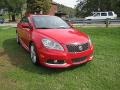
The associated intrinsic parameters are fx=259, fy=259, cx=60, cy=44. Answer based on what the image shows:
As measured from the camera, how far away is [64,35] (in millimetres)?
7605

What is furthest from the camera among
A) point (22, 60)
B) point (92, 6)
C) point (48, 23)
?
point (92, 6)

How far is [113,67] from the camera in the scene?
7.68 meters

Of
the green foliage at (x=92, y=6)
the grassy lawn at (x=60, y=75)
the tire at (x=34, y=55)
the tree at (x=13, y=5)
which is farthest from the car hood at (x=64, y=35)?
the green foliage at (x=92, y=6)

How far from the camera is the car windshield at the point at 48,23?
8.53 metres

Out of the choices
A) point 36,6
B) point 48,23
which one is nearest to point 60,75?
point 48,23

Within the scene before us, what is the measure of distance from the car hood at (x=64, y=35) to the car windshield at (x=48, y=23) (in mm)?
441

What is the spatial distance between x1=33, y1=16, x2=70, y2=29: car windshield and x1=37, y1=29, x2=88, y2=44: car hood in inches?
17.4

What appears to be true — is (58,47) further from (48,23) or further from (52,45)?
(48,23)

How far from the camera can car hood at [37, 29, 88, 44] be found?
23.8 feet

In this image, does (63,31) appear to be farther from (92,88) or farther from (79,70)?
(92,88)

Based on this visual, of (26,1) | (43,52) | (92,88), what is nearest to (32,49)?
(43,52)

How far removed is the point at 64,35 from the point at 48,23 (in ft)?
4.38

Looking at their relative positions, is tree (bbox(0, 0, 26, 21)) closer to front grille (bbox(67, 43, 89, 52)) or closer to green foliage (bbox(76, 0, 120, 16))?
green foliage (bbox(76, 0, 120, 16))

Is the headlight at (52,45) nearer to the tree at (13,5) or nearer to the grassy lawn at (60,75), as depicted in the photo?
the grassy lawn at (60,75)
